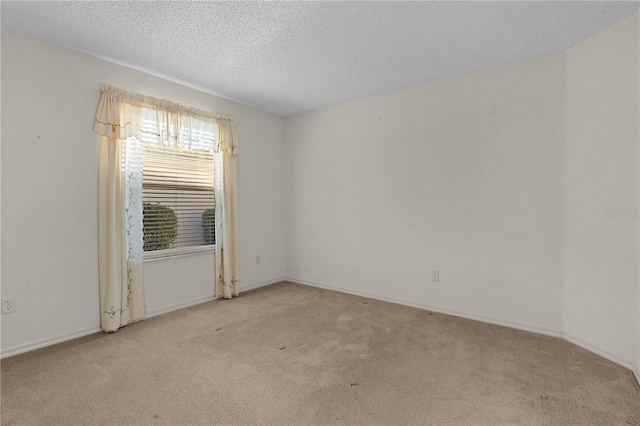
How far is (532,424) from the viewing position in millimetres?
1691

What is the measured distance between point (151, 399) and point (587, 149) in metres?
3.63

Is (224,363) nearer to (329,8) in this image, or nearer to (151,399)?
(151,399)

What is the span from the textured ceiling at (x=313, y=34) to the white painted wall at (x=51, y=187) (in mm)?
213

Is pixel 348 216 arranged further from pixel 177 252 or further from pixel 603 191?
pixel 603 191

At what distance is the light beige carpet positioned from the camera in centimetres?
178

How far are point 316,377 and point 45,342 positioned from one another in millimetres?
2289

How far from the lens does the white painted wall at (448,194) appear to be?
9.57 ft

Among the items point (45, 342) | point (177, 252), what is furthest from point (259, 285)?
point (45, 342)

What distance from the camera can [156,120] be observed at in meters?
3.35

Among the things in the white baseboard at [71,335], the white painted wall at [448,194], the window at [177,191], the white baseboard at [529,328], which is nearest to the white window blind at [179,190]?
the window at [177,191]

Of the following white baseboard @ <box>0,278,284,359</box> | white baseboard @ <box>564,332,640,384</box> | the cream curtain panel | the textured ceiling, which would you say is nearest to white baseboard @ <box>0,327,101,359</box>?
white baseboard @ <box>0,278,284,359</box>

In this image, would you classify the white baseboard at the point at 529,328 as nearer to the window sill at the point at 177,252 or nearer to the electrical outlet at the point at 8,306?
the window sill at the point at 177,252

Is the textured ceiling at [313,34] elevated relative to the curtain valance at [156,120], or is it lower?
elevated

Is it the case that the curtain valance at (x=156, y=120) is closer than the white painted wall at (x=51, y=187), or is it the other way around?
the white painted wall at (x=51, y=187)
